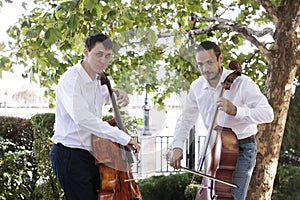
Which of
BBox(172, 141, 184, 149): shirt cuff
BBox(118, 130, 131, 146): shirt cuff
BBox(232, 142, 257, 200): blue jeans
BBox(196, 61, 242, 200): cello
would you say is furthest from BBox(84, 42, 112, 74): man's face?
BBox(232, 142, 257, 200): blue jeans

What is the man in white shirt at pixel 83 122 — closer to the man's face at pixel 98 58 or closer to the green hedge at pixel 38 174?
the man's face at pixel 98 58

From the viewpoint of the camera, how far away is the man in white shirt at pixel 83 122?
2.11m

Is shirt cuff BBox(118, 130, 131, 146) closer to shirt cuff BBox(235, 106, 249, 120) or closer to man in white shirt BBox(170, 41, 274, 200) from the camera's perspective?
man in white shirt BBox(170, 41, 274, 200)

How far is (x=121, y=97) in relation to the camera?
2105 mm

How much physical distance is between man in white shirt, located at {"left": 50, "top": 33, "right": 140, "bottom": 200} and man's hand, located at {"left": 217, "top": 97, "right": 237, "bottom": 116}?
0.39 meters

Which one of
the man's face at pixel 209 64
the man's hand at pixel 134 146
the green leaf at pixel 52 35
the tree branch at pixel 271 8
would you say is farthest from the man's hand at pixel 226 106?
the tree branch at pixel 271 8

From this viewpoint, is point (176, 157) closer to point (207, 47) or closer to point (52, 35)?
point (207, 47)

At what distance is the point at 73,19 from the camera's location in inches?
97.7

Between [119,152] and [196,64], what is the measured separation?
48cm

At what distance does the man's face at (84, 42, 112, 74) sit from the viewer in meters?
2.10

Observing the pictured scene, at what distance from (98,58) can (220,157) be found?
699 mm

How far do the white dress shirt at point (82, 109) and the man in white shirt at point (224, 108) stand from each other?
26 cm

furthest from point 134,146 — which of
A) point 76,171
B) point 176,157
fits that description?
point 76,171

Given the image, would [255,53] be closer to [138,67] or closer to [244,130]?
[244,130]
